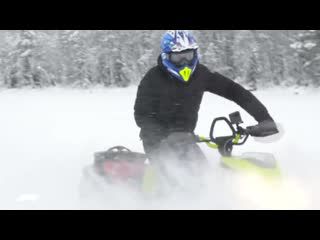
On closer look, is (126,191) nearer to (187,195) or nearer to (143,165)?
(143,165)

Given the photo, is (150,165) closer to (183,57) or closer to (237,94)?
(183,57)

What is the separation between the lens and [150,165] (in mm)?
5059

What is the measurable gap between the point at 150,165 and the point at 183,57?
4.13 feet

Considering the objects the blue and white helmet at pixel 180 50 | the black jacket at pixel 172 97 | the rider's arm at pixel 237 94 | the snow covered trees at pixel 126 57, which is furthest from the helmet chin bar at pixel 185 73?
the snow covered trees at pixel 126 57

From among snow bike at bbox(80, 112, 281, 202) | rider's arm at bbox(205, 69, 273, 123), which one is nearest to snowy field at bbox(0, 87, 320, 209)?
snow bike at bbox(80, 112, 281, 202)

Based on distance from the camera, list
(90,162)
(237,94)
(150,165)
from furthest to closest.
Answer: (90,162)
(237,94)
(150,165)

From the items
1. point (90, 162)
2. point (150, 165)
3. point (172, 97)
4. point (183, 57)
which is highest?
point (183, 57)

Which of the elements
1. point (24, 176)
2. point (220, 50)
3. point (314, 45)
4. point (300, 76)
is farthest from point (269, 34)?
point (24, 176)

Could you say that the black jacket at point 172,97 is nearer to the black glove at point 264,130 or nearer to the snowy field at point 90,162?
the snowy field at point 90,162

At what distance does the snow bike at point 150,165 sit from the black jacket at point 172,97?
426mm

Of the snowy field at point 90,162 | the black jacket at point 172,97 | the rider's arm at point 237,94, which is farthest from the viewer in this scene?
the black jacket at point 172,97

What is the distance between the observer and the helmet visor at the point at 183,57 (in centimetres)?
511

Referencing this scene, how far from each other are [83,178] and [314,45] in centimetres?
2886

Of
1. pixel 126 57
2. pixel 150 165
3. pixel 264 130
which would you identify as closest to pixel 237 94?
pixel 264 130
